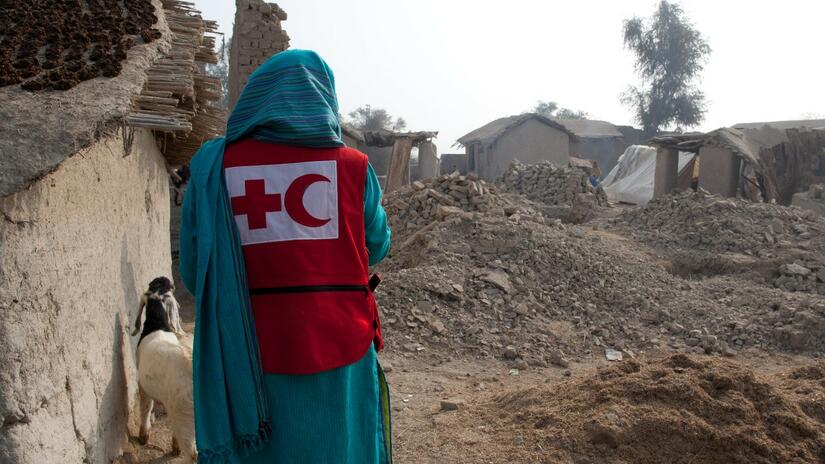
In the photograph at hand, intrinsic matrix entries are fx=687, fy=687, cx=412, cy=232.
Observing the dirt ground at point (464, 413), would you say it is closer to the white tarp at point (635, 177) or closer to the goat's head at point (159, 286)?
the goat's head at point (159, 286)

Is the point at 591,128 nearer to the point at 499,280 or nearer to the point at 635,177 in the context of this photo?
the point at 635,177

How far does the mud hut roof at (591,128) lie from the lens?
1170 inches

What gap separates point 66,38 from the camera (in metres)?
3.84

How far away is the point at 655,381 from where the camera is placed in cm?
398

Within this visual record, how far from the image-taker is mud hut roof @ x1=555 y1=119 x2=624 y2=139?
1170 inches

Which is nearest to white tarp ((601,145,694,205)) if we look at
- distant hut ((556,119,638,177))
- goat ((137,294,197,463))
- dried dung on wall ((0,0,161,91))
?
distant hut ((556,119,638,177))

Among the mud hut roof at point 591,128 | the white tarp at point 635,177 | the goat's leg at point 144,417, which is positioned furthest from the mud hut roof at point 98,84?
the mud hut roof at point 591,128

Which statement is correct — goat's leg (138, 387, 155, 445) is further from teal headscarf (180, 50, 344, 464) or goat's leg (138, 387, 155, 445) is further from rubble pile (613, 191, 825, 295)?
rubble pile (613, 191, 825, 295)

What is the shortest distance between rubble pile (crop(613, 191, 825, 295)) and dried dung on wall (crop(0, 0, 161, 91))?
26.6ft

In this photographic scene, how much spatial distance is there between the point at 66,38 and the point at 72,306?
71.0 inches

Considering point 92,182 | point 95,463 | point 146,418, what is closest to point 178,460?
point 146,418

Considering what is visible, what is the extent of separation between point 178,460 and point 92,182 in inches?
62.1

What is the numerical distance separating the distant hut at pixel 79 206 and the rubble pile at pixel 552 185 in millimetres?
11464

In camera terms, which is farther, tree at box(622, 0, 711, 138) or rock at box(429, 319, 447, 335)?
tree at box(622, 0, 711, 138)
